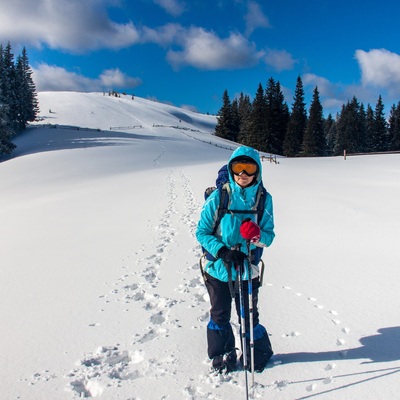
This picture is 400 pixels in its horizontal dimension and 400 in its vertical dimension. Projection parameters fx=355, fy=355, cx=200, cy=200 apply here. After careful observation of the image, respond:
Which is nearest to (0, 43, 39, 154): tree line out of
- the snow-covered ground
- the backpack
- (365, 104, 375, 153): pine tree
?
the snow-covered ground

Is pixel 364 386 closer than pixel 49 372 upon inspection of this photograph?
Yes

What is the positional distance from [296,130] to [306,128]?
2153 mm

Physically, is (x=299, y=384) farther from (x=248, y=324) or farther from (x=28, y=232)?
(x=28, y=232)

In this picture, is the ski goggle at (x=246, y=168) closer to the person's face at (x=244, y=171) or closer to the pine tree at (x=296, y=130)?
the person's face at (x=244, y=171)

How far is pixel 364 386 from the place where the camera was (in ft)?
10.1

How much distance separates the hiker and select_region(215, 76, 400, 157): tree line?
2238 inches

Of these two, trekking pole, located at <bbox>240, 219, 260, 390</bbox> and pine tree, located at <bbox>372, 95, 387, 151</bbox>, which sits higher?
pine tree, located at <bbox>372, 95, 387, 151</bbox>

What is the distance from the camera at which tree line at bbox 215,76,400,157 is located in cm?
5794

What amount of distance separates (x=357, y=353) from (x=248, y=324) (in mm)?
1166

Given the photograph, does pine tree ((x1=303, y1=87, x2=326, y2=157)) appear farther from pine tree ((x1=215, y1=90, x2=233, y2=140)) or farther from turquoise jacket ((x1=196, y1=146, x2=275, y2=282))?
turquoise jacket ((x1=196, y1=146, x2=275, y2=282))

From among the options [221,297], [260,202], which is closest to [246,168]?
[260,202]

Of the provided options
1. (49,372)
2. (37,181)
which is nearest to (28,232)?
(49,372)

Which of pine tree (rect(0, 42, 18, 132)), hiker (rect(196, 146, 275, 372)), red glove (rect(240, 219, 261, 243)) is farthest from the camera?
pine tree (rect(0, 42, 18, 132))

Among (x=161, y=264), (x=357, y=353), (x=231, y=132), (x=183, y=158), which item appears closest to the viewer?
(x=357, y=353)
